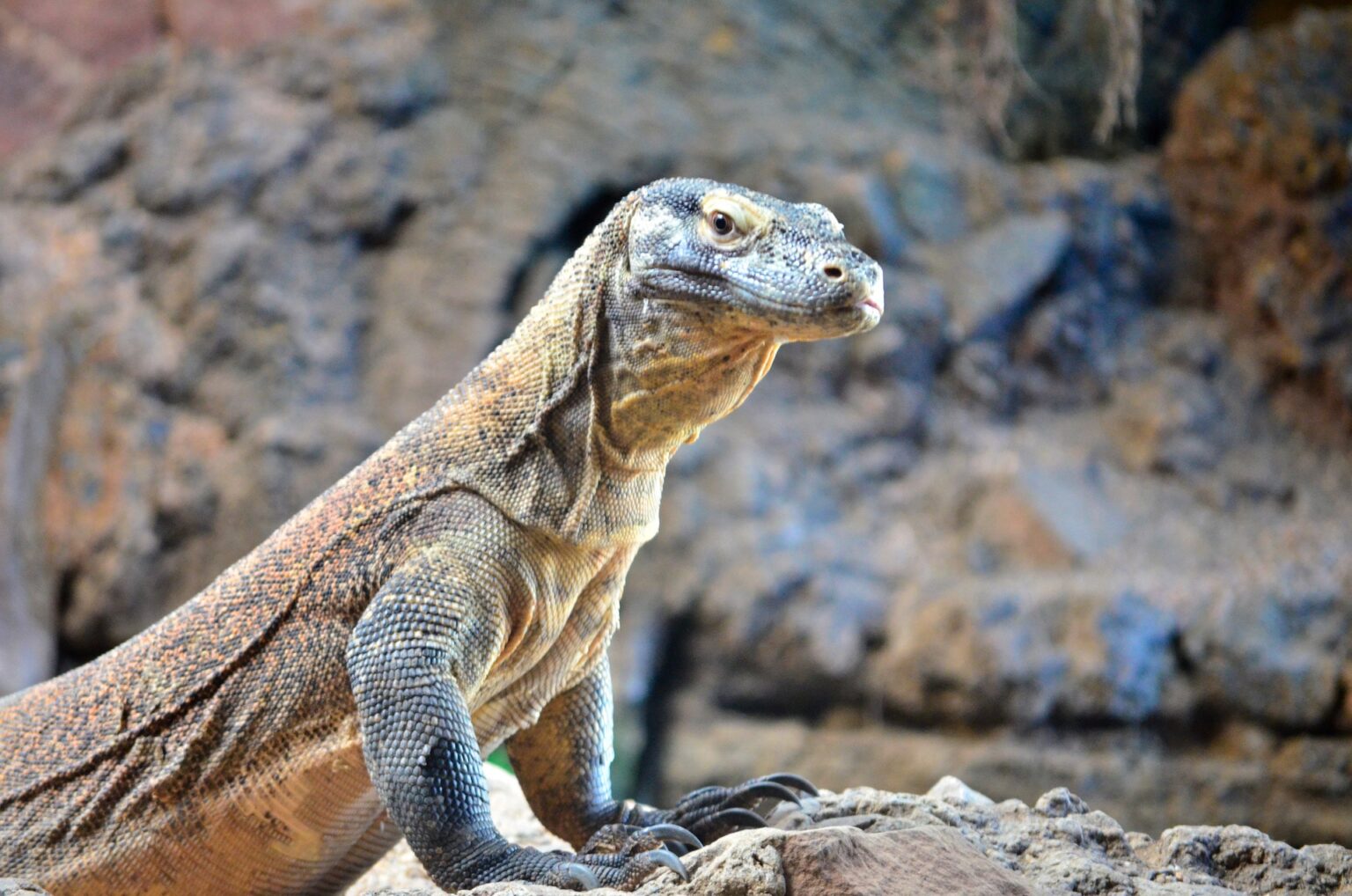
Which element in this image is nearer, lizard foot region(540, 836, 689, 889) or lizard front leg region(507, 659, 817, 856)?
lizard foot region(540, 836, 689, 889)

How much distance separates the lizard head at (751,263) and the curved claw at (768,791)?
143 cm

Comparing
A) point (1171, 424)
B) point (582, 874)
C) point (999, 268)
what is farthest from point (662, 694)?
point (582, 874)

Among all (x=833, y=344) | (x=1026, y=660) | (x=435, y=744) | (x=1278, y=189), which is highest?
(x=435, y=744)

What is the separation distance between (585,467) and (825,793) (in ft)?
4.78

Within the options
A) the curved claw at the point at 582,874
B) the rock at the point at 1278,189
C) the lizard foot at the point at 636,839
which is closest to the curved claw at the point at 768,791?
Result: the lizard foot at the point at 636,839

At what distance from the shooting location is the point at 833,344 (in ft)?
33.5

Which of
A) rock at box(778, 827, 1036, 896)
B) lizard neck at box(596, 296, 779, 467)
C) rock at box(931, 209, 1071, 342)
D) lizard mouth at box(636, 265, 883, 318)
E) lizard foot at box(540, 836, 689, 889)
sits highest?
lizard mouth at box(636, 265, 883, 318)

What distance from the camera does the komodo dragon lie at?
3.27 metres

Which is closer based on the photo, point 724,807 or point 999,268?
point 724,807

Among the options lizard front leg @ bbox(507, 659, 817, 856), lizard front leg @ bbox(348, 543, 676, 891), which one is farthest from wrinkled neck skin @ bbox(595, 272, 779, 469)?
lizard front leg @ bbox(507, 659, 817, 856)

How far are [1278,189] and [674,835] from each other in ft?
28.5

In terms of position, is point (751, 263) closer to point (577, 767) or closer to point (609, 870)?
point (609, 870)

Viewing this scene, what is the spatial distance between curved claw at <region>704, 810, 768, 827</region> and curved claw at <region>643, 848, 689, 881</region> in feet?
2.17

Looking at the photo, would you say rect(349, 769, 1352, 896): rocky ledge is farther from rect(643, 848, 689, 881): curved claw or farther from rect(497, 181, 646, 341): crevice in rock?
rect(497, 181, 646, 341): crevice in rock
